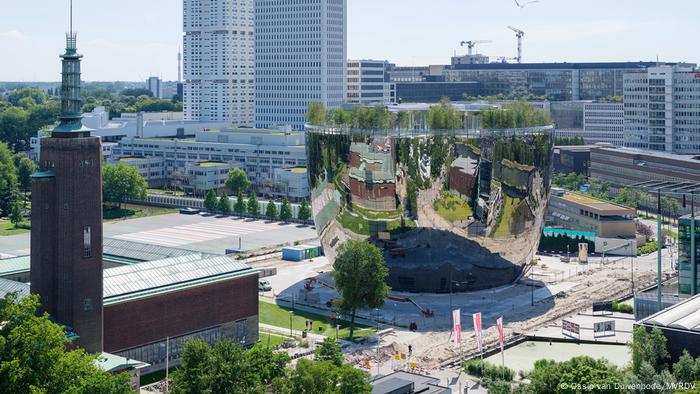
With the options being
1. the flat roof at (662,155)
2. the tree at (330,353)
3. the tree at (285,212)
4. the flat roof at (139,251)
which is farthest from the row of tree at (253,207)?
the tree at (330,353)

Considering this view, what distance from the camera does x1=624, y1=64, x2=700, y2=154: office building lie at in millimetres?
142750

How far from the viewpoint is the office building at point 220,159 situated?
140m

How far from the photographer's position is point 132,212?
127 meters

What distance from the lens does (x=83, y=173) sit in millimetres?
50719

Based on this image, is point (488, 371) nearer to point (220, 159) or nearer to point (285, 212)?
point (285, 212)

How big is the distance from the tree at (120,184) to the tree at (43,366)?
283 feet

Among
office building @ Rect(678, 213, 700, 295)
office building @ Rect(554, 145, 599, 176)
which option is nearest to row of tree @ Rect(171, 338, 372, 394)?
office building @ Rect(678, 213, 700, 295)

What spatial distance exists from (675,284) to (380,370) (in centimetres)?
2527

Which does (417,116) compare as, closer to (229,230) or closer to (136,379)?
(136,379)

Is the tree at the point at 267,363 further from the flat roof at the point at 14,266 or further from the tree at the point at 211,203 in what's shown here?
the tree at the point at 211,203

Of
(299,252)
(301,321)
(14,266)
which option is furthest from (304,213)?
(14,266)

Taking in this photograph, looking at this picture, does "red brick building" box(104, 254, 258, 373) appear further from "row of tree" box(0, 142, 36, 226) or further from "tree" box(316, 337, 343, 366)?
"row of tree" box(0, 142, 36, 226)

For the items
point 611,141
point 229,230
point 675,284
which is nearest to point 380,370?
point 675,284

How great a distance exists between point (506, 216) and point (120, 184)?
69750 mm
